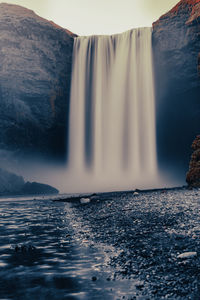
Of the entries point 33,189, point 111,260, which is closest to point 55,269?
point 111,260

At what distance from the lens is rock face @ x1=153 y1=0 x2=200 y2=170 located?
1578 inches

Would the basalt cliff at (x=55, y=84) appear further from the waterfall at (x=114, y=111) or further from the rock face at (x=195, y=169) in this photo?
the rock face at (x=195, y=169)

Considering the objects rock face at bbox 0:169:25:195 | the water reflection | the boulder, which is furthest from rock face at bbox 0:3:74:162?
the water reflection

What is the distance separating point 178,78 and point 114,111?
11657mm

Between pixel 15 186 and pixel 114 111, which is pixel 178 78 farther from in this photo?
pixel 15 186

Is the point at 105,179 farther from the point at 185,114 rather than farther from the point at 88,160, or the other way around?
the point at 185,114

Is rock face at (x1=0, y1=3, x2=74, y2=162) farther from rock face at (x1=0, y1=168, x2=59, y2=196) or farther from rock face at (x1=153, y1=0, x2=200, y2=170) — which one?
rock face at (x1=153, y1=0, x2=200, y2=170)

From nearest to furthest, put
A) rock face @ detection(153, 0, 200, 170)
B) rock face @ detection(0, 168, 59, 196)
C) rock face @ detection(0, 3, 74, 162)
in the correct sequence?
Result: rock face @ detection(153, 0, 200, 170)
rock face @ detection(0, 168, 59, 196)
rock face @ detection(0, 3, 74, 162)

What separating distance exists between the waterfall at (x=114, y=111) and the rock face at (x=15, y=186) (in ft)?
25.1

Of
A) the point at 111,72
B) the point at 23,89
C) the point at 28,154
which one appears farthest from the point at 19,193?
the point at 111,72

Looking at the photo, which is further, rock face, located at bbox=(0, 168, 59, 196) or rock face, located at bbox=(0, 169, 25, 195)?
rock face, located at bbox=(0, 168, 59, 196)

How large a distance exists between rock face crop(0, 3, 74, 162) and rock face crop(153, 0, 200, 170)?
55.3 ft

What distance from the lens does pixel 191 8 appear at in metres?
40.3

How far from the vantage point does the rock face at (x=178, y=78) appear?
40.1 m
